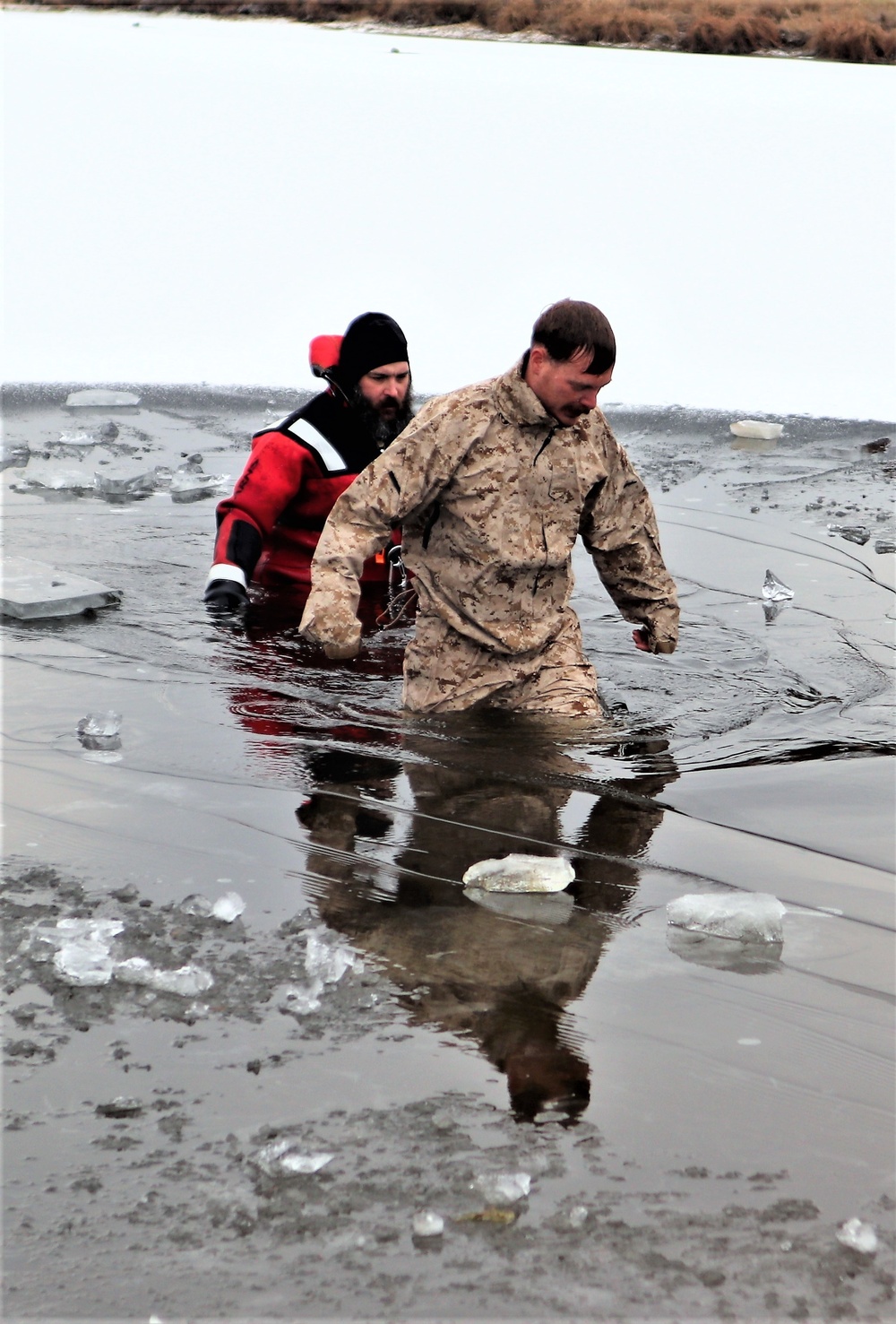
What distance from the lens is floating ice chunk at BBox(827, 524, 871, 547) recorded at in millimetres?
7754

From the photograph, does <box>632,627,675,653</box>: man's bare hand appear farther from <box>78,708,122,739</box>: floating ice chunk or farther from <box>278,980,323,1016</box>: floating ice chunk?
<box>278,980,323,1016</box>: floating ice chunk

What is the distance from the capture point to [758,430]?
11078mm

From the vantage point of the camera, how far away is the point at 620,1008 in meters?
2.99

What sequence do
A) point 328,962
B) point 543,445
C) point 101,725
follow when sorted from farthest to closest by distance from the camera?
point 101,725, point 543,445, point 328,962

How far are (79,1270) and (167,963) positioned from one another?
3.04 ft

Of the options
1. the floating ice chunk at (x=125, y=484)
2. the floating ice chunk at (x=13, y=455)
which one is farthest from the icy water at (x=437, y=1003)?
the floating ice chunk at (x=13, y=455)

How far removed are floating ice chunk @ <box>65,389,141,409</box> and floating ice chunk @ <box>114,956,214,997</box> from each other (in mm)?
9563

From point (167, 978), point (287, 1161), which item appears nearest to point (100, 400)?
point (167, 978)

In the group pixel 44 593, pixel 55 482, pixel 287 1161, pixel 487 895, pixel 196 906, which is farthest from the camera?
pixel 55 482

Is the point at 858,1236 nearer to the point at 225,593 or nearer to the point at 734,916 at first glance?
the point at 734,916

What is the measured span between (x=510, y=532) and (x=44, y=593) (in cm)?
269

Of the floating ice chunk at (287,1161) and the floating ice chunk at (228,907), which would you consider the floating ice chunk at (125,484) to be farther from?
the floating ice chunk at (287,1161)

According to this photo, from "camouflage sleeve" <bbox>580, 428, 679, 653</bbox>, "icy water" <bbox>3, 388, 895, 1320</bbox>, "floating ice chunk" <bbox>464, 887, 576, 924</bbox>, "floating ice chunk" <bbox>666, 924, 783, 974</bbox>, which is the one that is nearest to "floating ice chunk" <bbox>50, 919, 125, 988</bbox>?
"icy water" <bbox>3, 388, 895, 1320</bbox>

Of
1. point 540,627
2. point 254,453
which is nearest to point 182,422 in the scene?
point 254,453
